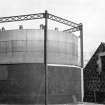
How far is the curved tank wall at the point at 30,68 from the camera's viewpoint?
31.5 metres

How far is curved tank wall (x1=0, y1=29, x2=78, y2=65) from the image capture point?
3203cm

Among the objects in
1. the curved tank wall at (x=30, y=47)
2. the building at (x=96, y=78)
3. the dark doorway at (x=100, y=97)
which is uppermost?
the curved tank wall at (x=30, y=47)

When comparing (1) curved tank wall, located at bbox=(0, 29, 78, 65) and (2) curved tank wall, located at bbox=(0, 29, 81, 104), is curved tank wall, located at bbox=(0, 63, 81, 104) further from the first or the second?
(1) curved tank wall, located at bbox=(0, 29, 78, 65)

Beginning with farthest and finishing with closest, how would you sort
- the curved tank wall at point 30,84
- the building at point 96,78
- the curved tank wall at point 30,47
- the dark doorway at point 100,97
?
the building at point 96,78, the dark doorway at point 100,97, the curved tank wall at point 30,47, the curved tank wall at point 30,84

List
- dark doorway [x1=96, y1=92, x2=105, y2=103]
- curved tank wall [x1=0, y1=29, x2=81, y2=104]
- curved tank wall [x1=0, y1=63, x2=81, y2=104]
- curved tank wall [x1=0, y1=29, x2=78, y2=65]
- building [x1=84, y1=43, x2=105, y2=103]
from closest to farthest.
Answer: curved tank wall [x1=0, y1=63, x2=81, y2=104], curved tank wall [x1=0, y1=29, x2=81, y2=104], curved tank wall [x1=0, y1=29, x2=78, y2=65], dark doorway [x1=96, y1=92, x2=105, y2=103], building [x1=84, y1=43, x2=105, y2=103]

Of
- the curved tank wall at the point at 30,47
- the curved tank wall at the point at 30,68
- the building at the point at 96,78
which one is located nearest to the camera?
the curved tank wall at the point at 30,68

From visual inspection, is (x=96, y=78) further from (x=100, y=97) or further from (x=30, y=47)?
(x=30, y=47)

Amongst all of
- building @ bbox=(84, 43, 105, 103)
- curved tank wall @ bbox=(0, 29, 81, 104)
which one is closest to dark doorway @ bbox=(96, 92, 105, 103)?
building @ bbox=(84, 43, 105, 103)

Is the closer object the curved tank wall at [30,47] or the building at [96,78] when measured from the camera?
the curved tank wall at [30,47]

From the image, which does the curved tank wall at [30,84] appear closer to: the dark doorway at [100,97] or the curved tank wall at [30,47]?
the curved tank wall at [30,47]

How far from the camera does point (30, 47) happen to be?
32094 mm

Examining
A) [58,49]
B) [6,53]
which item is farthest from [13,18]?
[58,49]

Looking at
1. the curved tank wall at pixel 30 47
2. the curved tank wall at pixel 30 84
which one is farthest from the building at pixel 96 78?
the curved tank wall at pixel 30 47

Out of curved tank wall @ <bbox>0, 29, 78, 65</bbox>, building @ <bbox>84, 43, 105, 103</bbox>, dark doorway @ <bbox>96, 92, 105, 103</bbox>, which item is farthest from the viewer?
building @ <bbox>84, 43, 105, 103</bbox>
